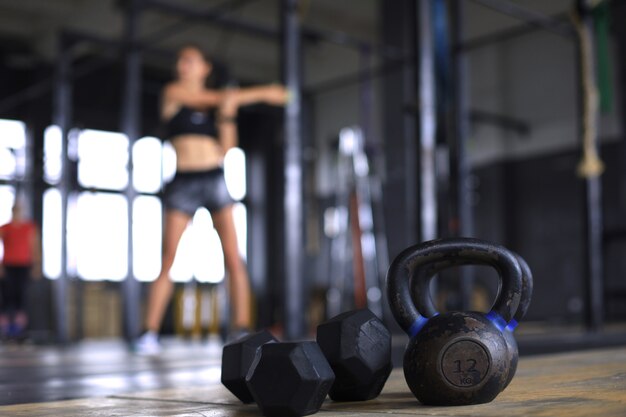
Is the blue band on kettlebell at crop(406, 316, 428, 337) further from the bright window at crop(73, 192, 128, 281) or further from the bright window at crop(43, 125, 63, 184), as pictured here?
the bright window at crop(73, 192, 128, 281)

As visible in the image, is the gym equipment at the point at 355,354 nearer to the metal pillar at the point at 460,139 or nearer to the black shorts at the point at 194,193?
the black shorts at the point at 194,193

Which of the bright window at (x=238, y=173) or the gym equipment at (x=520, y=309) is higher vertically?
the bright window at (x=238, y=173)

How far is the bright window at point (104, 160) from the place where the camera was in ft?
32.7

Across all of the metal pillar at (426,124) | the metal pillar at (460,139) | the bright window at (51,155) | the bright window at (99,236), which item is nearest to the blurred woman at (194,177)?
the metal pillar at (426,124)

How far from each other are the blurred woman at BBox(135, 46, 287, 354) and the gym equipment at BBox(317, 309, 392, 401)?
2.23m

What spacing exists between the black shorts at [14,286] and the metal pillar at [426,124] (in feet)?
13.0

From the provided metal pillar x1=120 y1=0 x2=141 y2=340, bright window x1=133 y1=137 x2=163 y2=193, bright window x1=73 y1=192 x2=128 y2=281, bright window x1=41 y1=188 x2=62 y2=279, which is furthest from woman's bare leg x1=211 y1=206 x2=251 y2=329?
bright window x1=133 y1=137 x2=163 y2=193

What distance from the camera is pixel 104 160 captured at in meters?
10.0

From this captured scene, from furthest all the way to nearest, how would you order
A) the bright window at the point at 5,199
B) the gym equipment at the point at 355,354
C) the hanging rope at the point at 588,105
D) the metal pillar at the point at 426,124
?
1. the bright window at the point at 5,199
2. the hanging rope at the point at 588,105
3. the metal pillar at the point at 426,124
4. the gym equipment at the point at 355,354

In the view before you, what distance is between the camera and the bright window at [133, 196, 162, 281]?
10414 mm

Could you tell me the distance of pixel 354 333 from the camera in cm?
86

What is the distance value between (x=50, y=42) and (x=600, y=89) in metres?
6.83

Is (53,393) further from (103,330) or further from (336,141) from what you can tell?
(336,141)

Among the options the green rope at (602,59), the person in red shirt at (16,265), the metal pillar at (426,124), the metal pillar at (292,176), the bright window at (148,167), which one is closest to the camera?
the metal pillar at (426,124)
